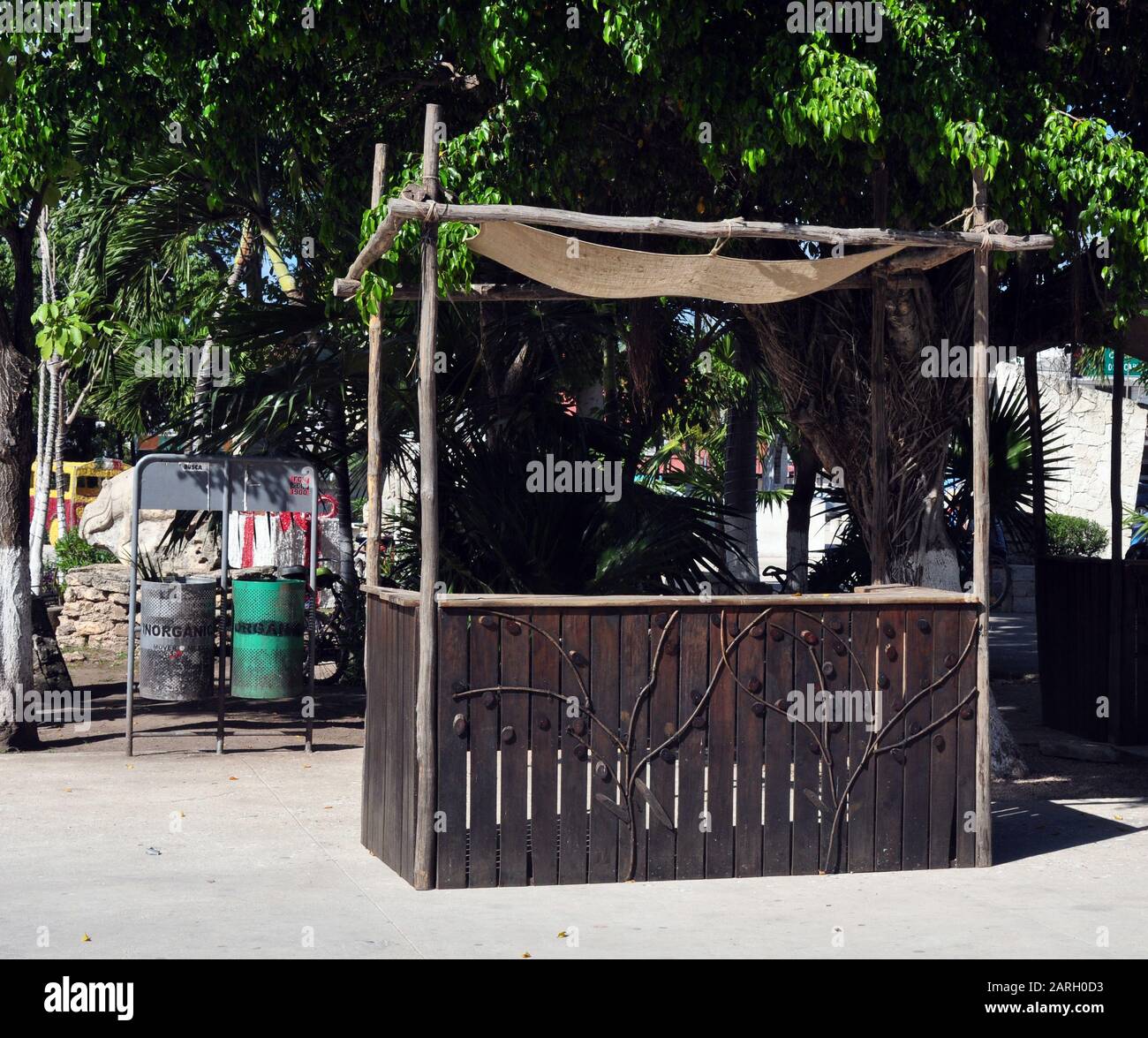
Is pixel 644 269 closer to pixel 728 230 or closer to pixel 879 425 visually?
pixel 728 230

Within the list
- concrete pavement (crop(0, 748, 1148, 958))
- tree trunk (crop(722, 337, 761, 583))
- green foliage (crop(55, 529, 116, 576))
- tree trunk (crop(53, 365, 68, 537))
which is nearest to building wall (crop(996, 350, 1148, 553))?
tree trunk (crop(722, 337, 761, 583))

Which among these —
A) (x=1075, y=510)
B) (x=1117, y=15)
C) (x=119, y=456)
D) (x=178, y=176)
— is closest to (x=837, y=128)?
(x=1117, y=15)

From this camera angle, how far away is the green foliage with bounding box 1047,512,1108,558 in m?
26.7

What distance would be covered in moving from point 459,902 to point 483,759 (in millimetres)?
625

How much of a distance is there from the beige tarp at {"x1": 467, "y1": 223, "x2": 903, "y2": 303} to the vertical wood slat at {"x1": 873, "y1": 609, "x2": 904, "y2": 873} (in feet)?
5.40

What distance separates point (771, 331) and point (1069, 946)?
16.4 feet

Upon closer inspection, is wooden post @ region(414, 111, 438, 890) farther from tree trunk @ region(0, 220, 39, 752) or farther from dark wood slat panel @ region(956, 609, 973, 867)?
tree trunk @ region(0, 220, 39, 752)

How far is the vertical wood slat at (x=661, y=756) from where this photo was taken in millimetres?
6656

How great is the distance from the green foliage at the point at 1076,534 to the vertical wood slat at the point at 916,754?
20.3 meters

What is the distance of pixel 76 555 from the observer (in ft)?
68.3

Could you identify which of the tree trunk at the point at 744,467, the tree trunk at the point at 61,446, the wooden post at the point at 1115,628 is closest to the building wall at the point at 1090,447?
the tree trunk at the point at 744,467

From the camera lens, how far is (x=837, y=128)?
7641 mm

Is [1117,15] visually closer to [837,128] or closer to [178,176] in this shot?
[837,128]
